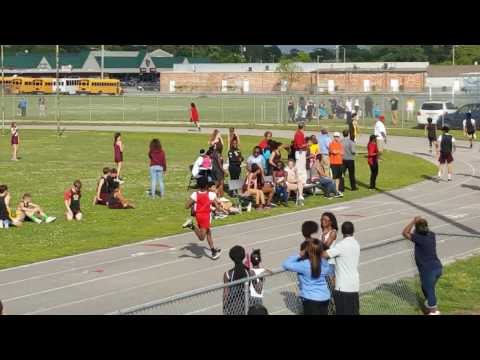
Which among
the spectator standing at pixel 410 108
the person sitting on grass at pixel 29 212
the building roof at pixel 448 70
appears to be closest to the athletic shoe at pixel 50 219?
the person sitting on grass at pixel 29 212

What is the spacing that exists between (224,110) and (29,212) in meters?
50.9

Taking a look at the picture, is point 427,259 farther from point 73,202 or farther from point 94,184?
point 94,184

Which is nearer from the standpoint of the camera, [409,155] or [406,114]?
[409,155]

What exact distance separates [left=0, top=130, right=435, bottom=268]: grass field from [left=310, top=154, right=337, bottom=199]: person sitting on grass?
30 cm

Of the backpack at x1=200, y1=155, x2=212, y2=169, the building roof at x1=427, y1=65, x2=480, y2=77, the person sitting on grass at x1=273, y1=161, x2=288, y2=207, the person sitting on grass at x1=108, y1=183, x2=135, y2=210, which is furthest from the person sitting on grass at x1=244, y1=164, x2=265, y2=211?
the building roof at x1=427, y1=65, x2=480, y2=77

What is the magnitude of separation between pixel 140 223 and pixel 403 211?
20.9ft

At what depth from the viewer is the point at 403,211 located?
22.7 meters

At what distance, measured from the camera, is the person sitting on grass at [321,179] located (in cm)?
2485

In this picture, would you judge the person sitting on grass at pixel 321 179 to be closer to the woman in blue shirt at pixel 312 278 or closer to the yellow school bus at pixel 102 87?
the woman in blue shirt at pixel 312 278

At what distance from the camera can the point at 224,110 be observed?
7106 centimetres

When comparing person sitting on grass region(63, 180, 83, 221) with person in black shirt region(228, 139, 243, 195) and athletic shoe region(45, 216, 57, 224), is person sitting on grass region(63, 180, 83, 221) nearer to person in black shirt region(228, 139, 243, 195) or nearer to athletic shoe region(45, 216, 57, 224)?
athletic shoe region(45, 216, 57, 224)

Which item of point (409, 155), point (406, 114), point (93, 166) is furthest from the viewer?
point (406, 114)
